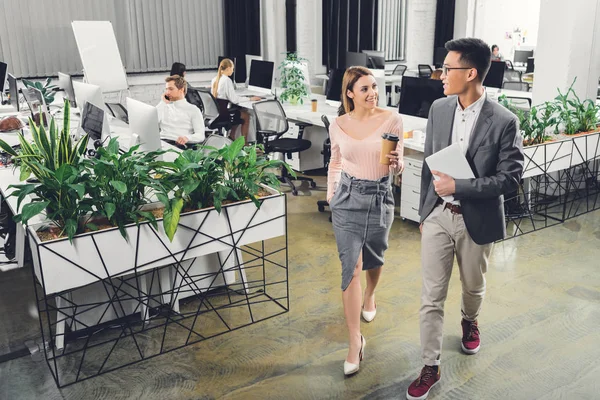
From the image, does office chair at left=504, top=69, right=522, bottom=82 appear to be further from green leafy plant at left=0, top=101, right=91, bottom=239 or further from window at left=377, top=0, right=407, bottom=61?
green leafy plant at left=0, top=101, right=91, bottom=239

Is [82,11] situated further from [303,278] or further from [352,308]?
[352,308]

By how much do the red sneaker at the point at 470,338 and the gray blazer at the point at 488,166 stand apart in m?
0.64

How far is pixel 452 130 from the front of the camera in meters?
2.45

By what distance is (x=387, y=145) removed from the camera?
250cm

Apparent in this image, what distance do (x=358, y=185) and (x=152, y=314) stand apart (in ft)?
4.73

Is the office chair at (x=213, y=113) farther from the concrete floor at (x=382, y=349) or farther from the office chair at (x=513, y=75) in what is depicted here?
the office chair at (x=513, y=75)

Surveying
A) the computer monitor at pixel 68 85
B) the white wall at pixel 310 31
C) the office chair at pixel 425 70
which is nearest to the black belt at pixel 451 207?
the computer monitor at pixel 68 85

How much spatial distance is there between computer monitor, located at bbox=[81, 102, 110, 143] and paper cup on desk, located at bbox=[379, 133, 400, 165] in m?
2.19

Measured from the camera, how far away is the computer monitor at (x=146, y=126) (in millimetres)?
3520

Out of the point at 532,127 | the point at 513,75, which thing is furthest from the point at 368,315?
the point at 513,75

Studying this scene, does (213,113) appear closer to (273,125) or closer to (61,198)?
(273,125)

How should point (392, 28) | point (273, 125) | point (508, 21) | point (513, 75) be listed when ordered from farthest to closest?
point (508, 21) → point (392, 28) → point (513, 75) → point (273, 125)

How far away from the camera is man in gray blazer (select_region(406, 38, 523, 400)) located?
Answer: 232cm

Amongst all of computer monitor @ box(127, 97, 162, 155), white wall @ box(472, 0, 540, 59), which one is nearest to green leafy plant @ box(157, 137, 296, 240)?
computer monitor @ box(127, 97, 162, 155)
